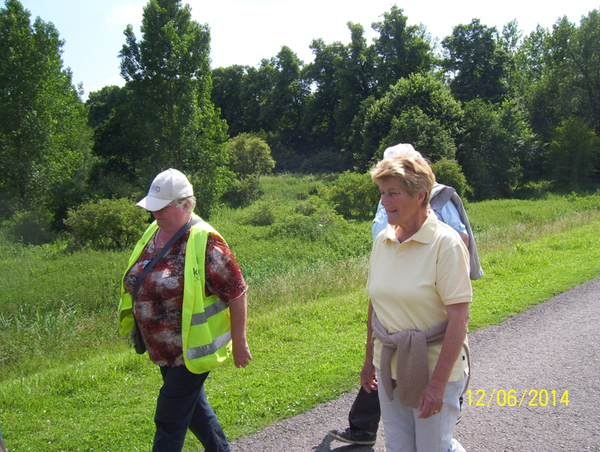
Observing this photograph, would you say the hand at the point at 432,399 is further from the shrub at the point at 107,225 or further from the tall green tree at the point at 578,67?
the tall green tree at the point at 578,67

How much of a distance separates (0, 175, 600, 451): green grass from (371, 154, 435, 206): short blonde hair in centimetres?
250

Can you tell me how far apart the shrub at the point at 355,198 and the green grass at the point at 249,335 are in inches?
359

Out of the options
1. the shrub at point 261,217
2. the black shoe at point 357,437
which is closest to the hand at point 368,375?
the black shoe at point 357,437

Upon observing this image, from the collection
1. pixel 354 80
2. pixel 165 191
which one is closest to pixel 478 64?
pixel 354 80

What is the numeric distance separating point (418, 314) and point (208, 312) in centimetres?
132

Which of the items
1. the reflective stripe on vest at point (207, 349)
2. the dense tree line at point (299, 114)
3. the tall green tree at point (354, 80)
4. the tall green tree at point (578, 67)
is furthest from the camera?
the tall green tree at point (354, 80)

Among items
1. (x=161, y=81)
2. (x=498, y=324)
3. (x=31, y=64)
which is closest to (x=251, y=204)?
(x=161, y=81)

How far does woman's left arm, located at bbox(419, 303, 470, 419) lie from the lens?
2.21m

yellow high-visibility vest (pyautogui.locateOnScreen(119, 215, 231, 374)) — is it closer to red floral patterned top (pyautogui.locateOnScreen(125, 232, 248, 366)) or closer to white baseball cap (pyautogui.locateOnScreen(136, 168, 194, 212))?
red floral patterned top (pyautogui.locateOnScreen(125, 232, 248, 366))

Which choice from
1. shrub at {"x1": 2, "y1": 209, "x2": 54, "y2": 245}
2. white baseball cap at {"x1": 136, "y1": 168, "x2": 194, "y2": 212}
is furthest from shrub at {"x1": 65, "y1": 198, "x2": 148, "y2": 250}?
white baseball cap at {"x1": 136, "y1": 168, "x2": 194, "y2": 212}

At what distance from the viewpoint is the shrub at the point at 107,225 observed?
1781 cm

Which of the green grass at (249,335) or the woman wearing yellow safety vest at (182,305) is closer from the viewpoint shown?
the woman wearing yellow safety vest at (182,305)

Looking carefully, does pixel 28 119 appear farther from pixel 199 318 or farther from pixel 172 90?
pixel 199 318

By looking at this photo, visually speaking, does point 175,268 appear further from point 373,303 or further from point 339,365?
point 339,365
